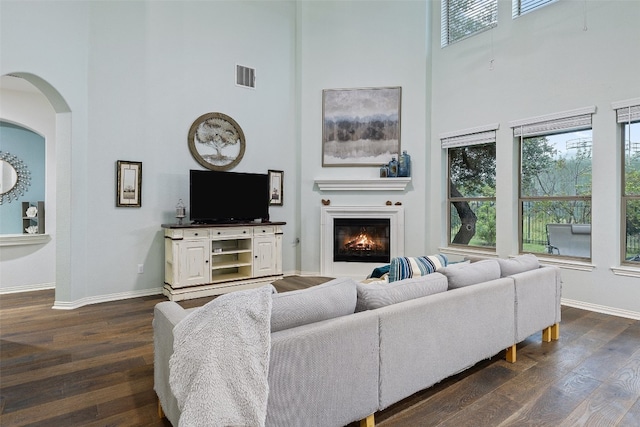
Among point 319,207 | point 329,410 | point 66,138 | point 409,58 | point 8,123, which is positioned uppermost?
point 409,58

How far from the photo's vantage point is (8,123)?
195 inches

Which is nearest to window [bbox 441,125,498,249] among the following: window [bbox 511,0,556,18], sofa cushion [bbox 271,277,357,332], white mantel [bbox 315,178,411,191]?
white mantel [bbox 315,178,411,191]

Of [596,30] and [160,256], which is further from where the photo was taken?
[160,256]

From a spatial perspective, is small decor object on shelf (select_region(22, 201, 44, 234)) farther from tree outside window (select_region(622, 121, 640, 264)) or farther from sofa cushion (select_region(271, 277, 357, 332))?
tree outside window (select_region(622, 121, 640, 264))

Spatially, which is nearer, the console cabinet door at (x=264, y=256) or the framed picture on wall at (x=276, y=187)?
the console cabinet door at (x=264, y=256)

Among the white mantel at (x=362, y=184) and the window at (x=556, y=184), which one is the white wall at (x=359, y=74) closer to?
the white mantel at (x=362, y=184)

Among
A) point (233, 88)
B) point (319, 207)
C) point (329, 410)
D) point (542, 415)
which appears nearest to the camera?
point (329, 410)

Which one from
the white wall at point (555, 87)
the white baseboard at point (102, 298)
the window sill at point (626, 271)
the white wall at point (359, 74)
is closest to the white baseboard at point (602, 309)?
the white wall at point (555, 87)

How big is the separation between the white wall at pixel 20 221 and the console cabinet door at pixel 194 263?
2.29 metres

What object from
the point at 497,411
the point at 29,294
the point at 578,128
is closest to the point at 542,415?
the point at 497,411

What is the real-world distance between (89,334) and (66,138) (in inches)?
90.2

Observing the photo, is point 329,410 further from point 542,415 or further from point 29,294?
point 29,294

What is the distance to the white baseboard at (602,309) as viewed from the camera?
371 centimetres

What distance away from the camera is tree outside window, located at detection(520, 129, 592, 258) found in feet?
13.8
